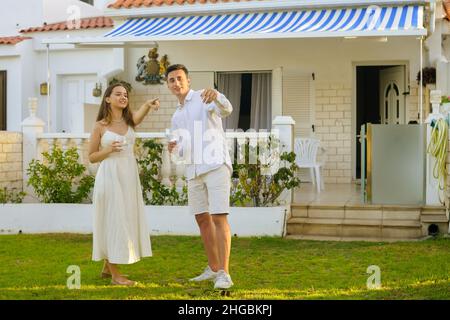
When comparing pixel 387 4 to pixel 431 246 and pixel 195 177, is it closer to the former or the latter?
pixel 431 246

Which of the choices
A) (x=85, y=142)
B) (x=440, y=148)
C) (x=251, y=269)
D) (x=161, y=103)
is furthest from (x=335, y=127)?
(x=251, y=269)

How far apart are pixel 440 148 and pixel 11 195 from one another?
731 centimetres

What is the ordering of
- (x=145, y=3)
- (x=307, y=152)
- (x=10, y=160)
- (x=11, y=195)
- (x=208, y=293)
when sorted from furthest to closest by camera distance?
(x=145, y=3)
(x=307, y=152)
(x=10, y=160)
(x=11, y=195)
(x=208, y=293)

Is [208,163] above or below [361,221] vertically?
above

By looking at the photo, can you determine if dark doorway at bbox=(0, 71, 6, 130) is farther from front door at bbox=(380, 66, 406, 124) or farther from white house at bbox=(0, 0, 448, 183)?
front door at bbox=(380, 66, 406, 124)

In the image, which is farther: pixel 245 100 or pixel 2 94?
pixel 2 94

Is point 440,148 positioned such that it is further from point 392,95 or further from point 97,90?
point 97,90

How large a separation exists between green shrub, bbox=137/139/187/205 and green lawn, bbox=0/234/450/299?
92 cm

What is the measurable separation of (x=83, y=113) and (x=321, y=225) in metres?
7.09

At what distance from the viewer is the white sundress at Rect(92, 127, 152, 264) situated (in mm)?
7555

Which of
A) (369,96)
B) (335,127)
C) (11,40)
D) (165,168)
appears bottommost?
(165,168)

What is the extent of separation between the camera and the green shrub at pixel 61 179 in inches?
478

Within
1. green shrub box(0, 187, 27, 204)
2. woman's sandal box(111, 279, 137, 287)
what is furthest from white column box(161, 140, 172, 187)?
woman's sandal box(111, 279, 137, 287)

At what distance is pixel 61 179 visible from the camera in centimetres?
1223
